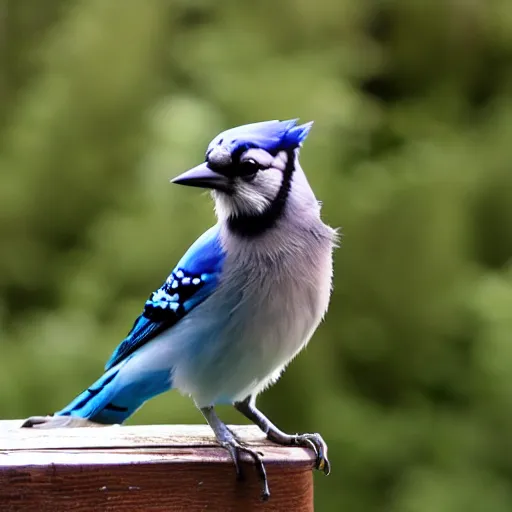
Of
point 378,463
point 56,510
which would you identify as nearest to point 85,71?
point 378,463

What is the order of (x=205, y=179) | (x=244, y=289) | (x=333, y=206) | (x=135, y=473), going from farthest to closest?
1. (x=333, y=206)
2. (x=244, y=289)
3. (x=205, y=179)
4. (x=135, y=473)

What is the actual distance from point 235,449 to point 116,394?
1.06 feet

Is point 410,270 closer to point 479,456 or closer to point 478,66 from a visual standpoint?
point 479,456

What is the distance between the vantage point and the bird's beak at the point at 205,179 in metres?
1.57

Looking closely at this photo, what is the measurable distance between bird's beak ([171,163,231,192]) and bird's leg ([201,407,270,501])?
0.42 meters

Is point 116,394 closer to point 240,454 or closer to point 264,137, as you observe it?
point 240,454

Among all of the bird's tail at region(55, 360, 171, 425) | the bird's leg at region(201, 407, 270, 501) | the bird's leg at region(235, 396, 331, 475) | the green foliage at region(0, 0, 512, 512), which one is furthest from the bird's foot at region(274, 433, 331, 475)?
the green foliage at region(0, 0, 512, 512)

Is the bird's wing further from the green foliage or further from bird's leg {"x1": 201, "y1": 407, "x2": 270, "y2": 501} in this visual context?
the green foliage

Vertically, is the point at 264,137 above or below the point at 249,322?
above

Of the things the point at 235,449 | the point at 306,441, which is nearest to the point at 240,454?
the point at 235,449

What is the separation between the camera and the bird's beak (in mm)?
1567

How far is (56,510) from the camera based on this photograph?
4.70ft

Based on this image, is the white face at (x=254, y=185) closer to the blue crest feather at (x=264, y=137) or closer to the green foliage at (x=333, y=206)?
the blue crest feather at (x=264, y=137)

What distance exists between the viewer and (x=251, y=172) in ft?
5.37
